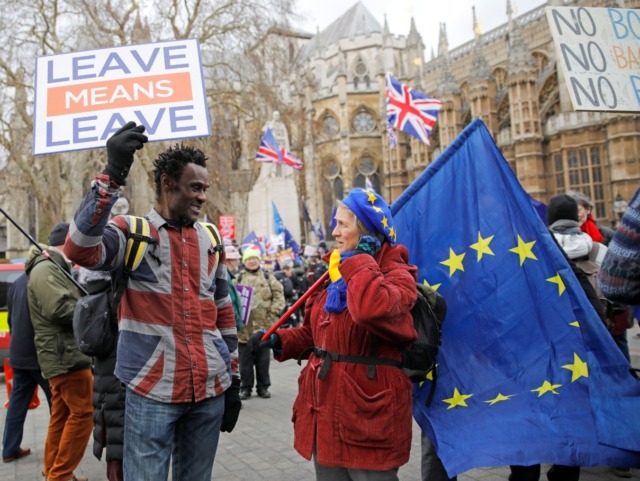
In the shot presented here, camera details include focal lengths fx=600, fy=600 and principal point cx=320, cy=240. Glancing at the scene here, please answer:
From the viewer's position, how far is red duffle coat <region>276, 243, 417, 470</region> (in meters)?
2.63

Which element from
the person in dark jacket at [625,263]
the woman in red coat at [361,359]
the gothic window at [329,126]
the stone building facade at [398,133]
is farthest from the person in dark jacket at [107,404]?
the gothic window at [329,126]

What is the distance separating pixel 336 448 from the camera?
274cm

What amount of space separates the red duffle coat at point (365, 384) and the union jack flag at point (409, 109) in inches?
616

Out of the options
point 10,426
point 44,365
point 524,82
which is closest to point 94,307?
point 44,365

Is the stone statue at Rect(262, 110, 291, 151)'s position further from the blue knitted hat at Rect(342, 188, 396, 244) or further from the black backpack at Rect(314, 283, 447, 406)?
the black backpack at Rect(314, 283, 447, 406)

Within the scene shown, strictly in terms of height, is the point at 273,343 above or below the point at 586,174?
below

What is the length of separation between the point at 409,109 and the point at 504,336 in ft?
50.5

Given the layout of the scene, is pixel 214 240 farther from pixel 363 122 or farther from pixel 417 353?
pixel 363 122

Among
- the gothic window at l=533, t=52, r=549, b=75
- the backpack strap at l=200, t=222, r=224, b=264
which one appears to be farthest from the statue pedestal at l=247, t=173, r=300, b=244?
the gothic window at l=533, t=52, r=549, b=75

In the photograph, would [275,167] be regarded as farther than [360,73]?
No

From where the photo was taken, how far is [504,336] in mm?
3553

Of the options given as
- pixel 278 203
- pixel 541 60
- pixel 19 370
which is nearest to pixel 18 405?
pixel 19 370

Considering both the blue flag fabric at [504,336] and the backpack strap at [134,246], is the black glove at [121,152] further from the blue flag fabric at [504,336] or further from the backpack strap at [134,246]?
the blue flag fabric at [504,336]

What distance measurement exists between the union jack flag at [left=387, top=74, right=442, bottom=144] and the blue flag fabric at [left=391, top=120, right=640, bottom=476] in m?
14.5
